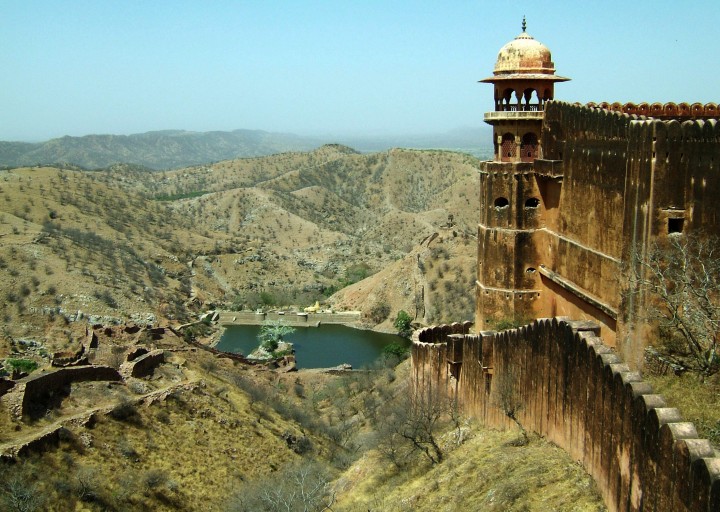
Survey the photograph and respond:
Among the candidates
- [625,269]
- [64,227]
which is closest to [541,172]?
[625,269]

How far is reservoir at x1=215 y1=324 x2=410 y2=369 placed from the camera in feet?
162

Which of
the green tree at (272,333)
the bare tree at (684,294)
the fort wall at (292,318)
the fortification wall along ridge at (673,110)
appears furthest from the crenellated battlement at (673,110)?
the fort wall at (292,318)

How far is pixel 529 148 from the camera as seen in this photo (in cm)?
2278

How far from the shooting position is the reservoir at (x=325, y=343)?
4938 cm

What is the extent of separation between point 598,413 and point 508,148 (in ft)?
41.4

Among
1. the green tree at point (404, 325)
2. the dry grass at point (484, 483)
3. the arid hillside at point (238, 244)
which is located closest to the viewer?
the dry grass at point (484, 483)

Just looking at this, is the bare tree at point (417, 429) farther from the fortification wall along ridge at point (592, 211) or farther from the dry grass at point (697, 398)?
the dry grass at point (697, 398)

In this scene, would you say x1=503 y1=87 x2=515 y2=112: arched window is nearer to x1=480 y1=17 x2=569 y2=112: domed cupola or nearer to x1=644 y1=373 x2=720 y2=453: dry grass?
x1=480 y1=17 x2=569 y2=112: domed cupola

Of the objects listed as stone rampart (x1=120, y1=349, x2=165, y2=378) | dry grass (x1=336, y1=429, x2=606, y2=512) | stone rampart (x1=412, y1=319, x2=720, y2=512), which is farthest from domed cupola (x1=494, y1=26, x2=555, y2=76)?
stone rampart (x1=120, y1=349, x2=165, y2=378)

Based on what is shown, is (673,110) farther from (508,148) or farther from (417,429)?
(417,429)

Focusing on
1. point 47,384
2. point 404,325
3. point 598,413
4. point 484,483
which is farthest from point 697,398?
point 404,325

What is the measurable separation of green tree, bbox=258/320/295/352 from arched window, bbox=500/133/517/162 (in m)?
29.2

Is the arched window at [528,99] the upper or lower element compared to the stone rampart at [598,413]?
upper

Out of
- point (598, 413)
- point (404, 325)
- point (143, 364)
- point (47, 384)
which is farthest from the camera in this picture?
point (404, 325)
